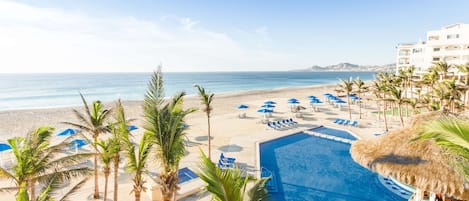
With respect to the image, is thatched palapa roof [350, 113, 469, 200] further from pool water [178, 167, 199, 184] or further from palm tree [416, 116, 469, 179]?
pool water [178, 167, 199, 184]

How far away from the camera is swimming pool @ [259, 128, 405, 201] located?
39.7ft

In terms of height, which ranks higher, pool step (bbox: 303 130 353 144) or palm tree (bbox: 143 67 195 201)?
palm tree (bbox: 143 67 195 201)

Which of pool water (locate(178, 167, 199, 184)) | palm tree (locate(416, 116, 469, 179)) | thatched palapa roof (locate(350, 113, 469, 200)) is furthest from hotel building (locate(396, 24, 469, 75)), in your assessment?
palm tree (locate(416, 116, 469, 179))

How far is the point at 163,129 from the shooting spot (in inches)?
255

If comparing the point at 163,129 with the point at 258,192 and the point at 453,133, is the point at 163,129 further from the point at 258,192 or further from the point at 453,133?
the point at 453,133

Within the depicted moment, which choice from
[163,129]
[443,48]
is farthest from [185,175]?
[443,48]

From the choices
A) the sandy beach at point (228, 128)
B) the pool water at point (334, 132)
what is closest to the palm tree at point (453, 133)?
the sandy beach at point (228, 128)

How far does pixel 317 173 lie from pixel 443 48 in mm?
47223

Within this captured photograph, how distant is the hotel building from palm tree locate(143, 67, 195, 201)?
4515cm

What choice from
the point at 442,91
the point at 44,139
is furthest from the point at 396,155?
the point at 442,91

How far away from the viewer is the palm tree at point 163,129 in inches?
255

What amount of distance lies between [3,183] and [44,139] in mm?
8248

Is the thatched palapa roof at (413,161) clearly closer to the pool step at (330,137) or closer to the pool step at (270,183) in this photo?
the pool step at (270,183)

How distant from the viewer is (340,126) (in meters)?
24.5
